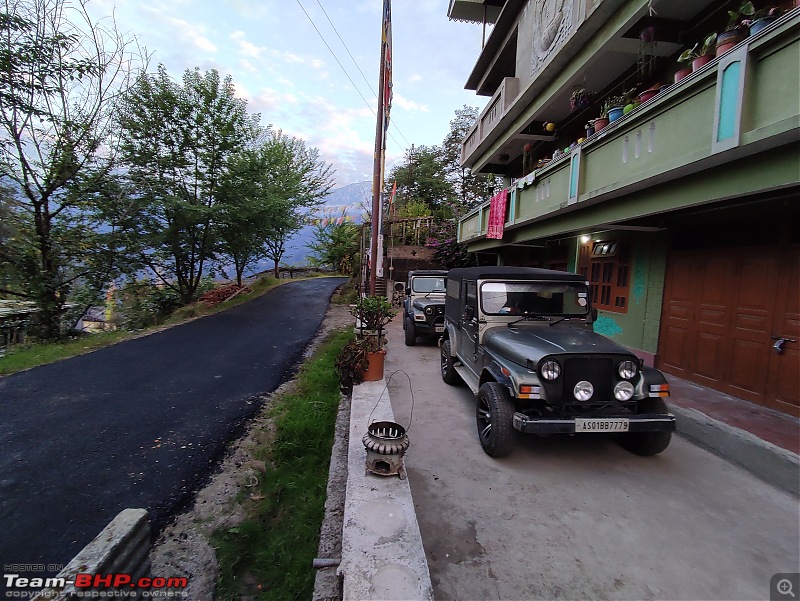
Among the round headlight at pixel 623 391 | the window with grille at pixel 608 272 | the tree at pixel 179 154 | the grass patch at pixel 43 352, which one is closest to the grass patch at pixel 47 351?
the grass patch at pixel 43 352

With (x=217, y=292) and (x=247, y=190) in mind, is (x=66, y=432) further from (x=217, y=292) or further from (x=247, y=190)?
(x=217, y=292)

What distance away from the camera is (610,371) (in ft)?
11.3

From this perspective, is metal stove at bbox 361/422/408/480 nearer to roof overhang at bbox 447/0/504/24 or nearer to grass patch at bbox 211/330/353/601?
grass patch at bbox 211/330/353/601

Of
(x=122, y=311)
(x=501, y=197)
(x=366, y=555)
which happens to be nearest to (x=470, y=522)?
(x=366, y=555)

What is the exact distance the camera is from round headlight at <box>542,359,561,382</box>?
339 cm

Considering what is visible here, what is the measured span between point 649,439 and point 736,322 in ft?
9.03

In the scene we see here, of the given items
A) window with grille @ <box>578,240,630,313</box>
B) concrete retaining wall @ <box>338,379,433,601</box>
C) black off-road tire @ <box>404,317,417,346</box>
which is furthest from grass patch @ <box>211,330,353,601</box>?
window with grille @ <box>578,240,630,313</box>

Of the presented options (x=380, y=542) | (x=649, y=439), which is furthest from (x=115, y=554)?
(x=649, y=439)

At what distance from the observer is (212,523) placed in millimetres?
3111

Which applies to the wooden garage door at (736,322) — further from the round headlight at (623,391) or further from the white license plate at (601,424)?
the white license plate at (601,424)

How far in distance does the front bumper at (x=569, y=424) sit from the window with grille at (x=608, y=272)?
13.4 feet

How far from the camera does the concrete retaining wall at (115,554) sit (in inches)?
44.8

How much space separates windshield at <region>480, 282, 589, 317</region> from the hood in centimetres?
28

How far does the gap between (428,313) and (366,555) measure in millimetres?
6957
